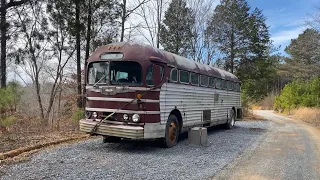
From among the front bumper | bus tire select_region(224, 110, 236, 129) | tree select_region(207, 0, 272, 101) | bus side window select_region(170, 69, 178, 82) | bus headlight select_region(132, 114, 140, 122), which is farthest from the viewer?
tree select_region(207, 0, 272, 101)

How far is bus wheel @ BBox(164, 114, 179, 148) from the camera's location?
8.77 metres

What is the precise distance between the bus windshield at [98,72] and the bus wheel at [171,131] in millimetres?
2257

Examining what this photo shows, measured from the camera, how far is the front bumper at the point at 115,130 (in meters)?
7.69

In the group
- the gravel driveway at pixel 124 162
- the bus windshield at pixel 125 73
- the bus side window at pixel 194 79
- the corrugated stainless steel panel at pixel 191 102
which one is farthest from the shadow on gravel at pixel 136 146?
the bus side window at pixel 194 79

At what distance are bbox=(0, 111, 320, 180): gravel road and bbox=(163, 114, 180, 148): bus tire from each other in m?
0.19

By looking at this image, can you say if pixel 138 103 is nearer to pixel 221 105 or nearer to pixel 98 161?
pixel 98 161

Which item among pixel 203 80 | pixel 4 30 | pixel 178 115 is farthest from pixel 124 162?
pixel 4 30

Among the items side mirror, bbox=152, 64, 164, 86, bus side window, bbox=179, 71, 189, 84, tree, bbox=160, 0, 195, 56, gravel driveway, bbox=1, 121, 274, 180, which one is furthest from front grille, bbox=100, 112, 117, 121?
tree, bbox=160, 0, 195, 56

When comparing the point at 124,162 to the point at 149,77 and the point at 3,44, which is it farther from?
the point at 3,44

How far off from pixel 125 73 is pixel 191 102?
3.18 meters

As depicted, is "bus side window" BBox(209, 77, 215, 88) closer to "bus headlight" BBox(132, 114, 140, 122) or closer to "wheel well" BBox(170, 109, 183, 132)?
"wheel well" BBox(170, 109, 183, 132)

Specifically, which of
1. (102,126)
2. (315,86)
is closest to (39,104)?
(102,126)

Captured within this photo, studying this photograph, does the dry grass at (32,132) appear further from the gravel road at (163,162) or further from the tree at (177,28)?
the tree at (177,28)

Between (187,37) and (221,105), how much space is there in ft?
39.0
